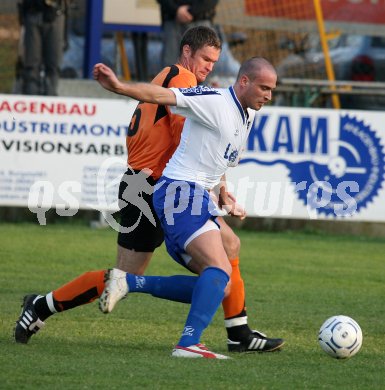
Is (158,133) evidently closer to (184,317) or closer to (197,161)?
(197,161)

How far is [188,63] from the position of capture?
7.42 meters

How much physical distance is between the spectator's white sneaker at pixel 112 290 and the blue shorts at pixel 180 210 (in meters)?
0.35

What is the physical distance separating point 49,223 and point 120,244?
22.1 feet

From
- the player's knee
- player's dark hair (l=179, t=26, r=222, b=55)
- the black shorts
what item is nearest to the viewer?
the player's knee

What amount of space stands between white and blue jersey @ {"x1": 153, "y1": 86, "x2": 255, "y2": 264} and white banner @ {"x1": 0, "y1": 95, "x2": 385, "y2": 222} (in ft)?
20.7

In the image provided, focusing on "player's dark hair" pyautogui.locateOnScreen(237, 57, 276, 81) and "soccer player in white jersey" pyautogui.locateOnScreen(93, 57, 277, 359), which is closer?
"soccer player in white jersey" pyautogui.locateOnScreen(93, 57, 277, 359)

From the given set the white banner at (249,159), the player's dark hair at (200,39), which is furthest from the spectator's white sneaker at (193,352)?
the white banner at (249,159)

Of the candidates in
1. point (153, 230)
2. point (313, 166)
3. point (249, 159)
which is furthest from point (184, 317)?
point (313, 166)

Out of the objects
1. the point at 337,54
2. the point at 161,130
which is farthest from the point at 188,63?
the point at 337,54

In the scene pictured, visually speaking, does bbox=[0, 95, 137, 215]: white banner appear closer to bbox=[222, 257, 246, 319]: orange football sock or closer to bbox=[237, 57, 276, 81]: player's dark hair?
bbox=[222, 257, 246, 319]: orange football sock

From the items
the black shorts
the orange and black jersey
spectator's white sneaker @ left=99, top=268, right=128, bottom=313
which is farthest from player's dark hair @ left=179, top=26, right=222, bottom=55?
spectator's white sneaker @ left=99, top=268, right=128, bottom=313

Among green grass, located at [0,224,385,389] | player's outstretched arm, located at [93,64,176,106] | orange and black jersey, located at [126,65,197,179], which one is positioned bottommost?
green grass, located at [0,224,385,389]

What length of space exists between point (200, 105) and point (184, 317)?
2.39 metres

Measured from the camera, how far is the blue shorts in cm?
662
